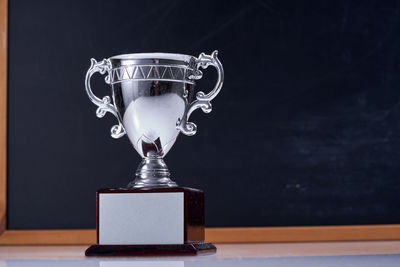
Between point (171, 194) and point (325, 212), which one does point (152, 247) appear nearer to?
point (171, 194)

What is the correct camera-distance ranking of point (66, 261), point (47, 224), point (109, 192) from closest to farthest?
point (66, 261), point (109, 192), point (47, 224)

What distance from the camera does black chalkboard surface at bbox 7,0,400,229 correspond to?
2.19 metres

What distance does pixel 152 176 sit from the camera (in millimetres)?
1646

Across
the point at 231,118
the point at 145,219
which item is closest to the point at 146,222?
the point at 145,219

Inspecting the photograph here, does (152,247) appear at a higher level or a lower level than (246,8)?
lower

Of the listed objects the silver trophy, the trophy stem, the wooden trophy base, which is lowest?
the wooden trophy base

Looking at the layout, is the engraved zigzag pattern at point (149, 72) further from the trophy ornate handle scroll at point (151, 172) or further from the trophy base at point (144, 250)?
the trophy base at point (144, 250)

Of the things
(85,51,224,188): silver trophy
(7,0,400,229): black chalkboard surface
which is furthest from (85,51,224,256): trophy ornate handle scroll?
(7,0,400,229): black chalkboard surface

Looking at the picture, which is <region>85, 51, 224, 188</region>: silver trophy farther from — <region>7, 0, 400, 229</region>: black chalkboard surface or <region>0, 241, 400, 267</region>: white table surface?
<region>7, 0, 400, 229</region>: black chalkboard surface

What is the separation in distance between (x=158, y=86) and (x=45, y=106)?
714mm

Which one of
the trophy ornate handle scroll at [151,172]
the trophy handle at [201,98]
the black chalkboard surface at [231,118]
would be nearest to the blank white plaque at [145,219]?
the trophy ornate handle scroll at [151,172]

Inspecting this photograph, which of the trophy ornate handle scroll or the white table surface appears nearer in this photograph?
the white table surface

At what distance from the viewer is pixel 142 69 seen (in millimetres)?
1625

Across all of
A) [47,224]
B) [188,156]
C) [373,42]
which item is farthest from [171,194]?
[373,42]
